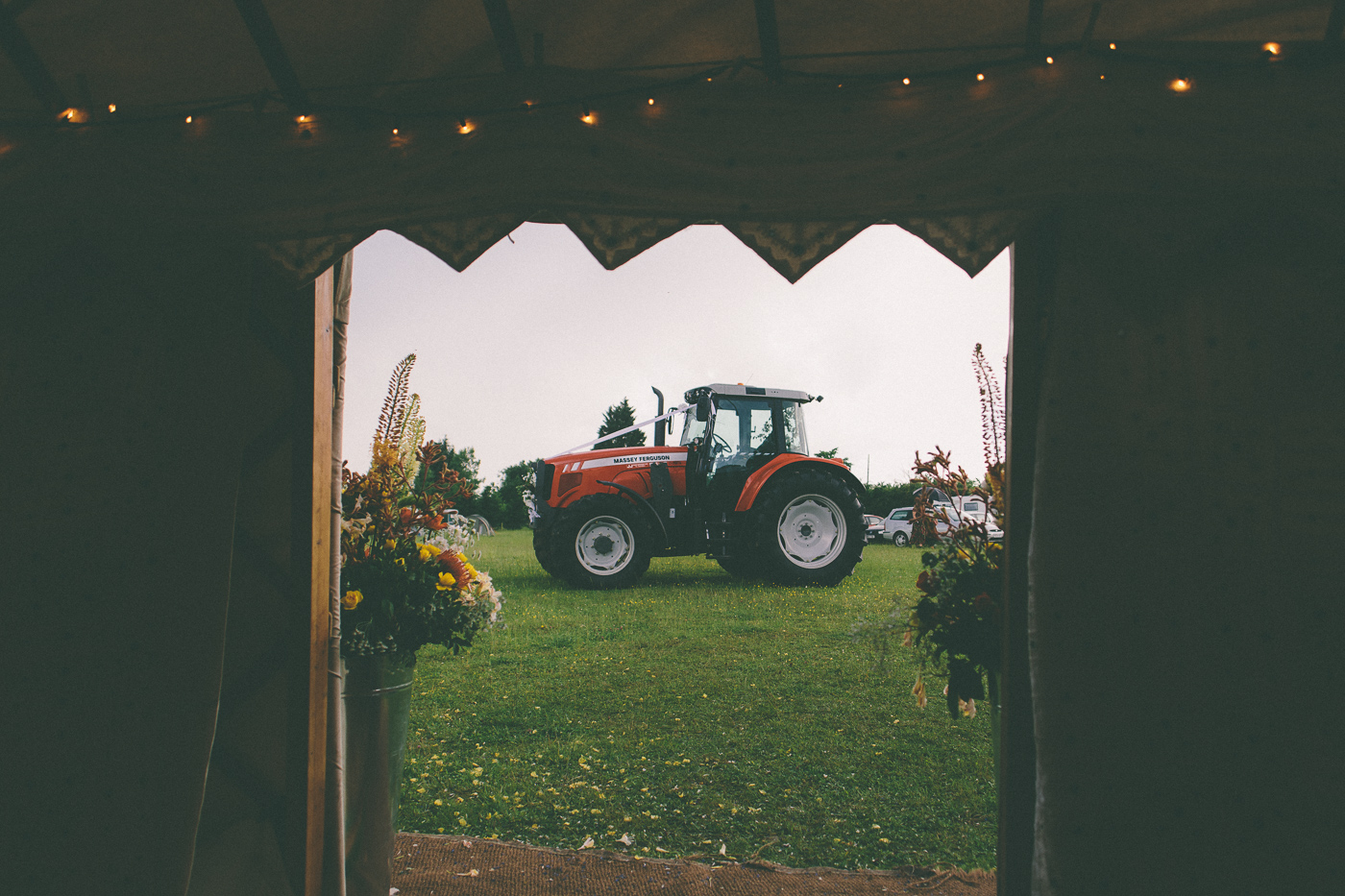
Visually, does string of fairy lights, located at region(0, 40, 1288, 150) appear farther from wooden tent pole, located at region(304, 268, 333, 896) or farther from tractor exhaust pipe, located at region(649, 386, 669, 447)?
tractor exhaust pipe, located at region(649, 386, 669, 447)

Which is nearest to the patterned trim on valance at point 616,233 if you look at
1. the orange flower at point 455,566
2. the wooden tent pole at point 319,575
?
the wooden tent pole at point 319,575

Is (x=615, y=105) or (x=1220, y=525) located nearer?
(x=1220, y=525)

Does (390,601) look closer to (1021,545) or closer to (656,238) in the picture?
(656,238)

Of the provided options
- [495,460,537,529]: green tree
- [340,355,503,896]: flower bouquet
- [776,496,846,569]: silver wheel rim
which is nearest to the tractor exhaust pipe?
[776,496,846,569]: silver wheel rim

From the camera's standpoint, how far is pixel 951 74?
5.94ft

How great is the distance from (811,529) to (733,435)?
1486mm

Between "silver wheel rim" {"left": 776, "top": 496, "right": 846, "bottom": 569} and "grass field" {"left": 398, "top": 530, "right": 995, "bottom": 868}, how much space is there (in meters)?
1.96

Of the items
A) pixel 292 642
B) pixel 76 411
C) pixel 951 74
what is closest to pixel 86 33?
pixel 76 411

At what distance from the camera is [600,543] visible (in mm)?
8352

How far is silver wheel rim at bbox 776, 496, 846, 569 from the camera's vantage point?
336 inches

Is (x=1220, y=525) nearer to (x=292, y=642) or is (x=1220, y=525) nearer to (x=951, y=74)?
(x=951, y=74)

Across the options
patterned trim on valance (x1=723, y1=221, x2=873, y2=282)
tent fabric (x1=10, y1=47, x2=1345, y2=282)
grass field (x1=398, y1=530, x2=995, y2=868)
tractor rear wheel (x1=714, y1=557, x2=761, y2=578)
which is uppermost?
tent fabric (x1=10, y1=47, x2=1345, y2=282)

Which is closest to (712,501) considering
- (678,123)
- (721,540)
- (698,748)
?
(721,540)

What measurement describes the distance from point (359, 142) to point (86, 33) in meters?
0.91
